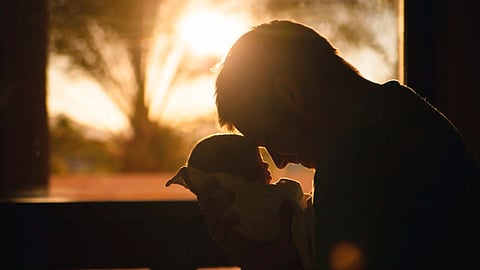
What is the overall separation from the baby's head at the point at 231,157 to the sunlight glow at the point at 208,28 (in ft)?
2.17

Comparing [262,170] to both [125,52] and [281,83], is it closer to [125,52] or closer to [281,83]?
[281,83]

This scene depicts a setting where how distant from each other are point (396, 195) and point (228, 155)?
0.39 metres

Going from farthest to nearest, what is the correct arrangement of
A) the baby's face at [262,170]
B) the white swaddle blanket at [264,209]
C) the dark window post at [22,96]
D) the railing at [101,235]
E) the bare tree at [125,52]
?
1. the bare tree at [125,52]
2. the dark window post at [22,96]
3. the railing at [101,235]
4. the baby's face at [262,170]
5. the white swaddle blanket at [264,209]

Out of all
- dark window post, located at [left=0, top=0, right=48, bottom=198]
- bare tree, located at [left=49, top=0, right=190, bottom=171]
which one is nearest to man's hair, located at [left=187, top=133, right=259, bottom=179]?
dark window post, located at [left=0, top=0, right=48, bottom=198]

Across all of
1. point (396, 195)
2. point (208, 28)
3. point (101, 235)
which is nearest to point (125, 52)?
point (208, 28)

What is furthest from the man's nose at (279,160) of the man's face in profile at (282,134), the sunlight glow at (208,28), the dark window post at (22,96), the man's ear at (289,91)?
the dark window post at (22,96)

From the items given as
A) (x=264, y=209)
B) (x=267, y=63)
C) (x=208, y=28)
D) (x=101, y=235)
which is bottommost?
(x=101, y=235)

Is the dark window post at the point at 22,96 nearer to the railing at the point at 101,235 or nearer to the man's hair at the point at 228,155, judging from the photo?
the railing at the point at 101,235

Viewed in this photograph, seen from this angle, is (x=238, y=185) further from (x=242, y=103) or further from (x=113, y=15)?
(x=113, y=15)

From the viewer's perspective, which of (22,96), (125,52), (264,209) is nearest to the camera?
(264,209)

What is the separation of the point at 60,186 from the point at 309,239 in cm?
219

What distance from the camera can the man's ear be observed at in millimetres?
1062

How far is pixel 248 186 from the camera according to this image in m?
1.22

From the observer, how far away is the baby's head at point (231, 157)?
1247 millimetres
